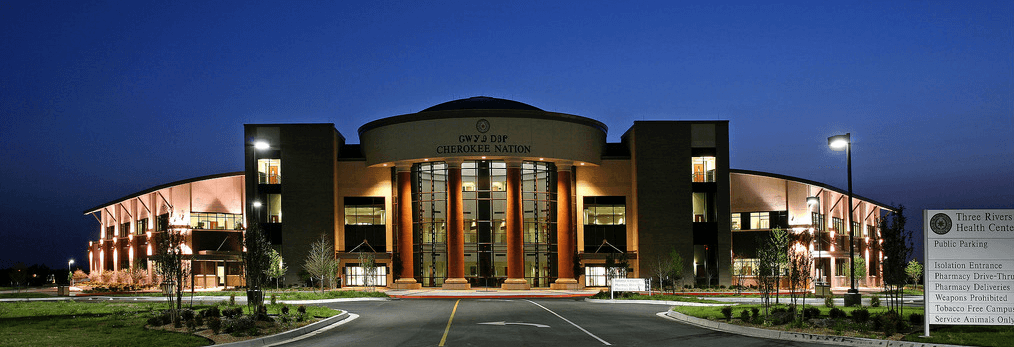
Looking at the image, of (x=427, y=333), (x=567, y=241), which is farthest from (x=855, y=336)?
(x=567, y=241)

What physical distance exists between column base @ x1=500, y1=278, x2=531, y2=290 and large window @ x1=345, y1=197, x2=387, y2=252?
37.8 ft

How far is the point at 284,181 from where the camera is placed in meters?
66.4

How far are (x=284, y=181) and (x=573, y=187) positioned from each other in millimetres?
23203

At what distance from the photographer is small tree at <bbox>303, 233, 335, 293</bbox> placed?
54750mm

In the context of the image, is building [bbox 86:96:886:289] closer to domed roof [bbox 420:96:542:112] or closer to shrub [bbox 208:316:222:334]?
domed roof [bbox 420:96:542:112]

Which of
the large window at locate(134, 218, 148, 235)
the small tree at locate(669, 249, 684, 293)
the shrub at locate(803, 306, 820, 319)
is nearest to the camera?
the shrub at locate(803, 306, 820, 319)

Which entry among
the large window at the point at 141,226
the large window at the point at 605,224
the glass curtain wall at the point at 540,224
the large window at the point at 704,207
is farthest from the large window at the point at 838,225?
the large window at the point at 141,226

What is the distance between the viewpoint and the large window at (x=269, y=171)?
219 ft

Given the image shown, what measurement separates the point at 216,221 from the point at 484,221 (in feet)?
71.2

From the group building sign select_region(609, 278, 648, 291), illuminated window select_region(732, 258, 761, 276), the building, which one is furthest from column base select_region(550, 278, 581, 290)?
building sign select_region(609, 278, 648, 291)

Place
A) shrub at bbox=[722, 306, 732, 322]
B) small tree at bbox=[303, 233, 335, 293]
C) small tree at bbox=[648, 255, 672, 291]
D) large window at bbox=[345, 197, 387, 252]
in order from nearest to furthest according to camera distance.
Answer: shrub at bbox=[722, 306, 732, 322] → small tree at bbox=[303, 233, 335, 293] → small tree at bbox=[648, 255, 672, 291] → large window at bbox=[345, 197, 387, 252]

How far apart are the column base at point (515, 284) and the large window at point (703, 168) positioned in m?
16.2

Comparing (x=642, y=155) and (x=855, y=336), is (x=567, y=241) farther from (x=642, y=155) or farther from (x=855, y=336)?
(x=855, y=336)

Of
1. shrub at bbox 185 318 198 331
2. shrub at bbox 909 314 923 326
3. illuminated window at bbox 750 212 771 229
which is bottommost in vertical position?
shrub at bbox 909 314 923 326
